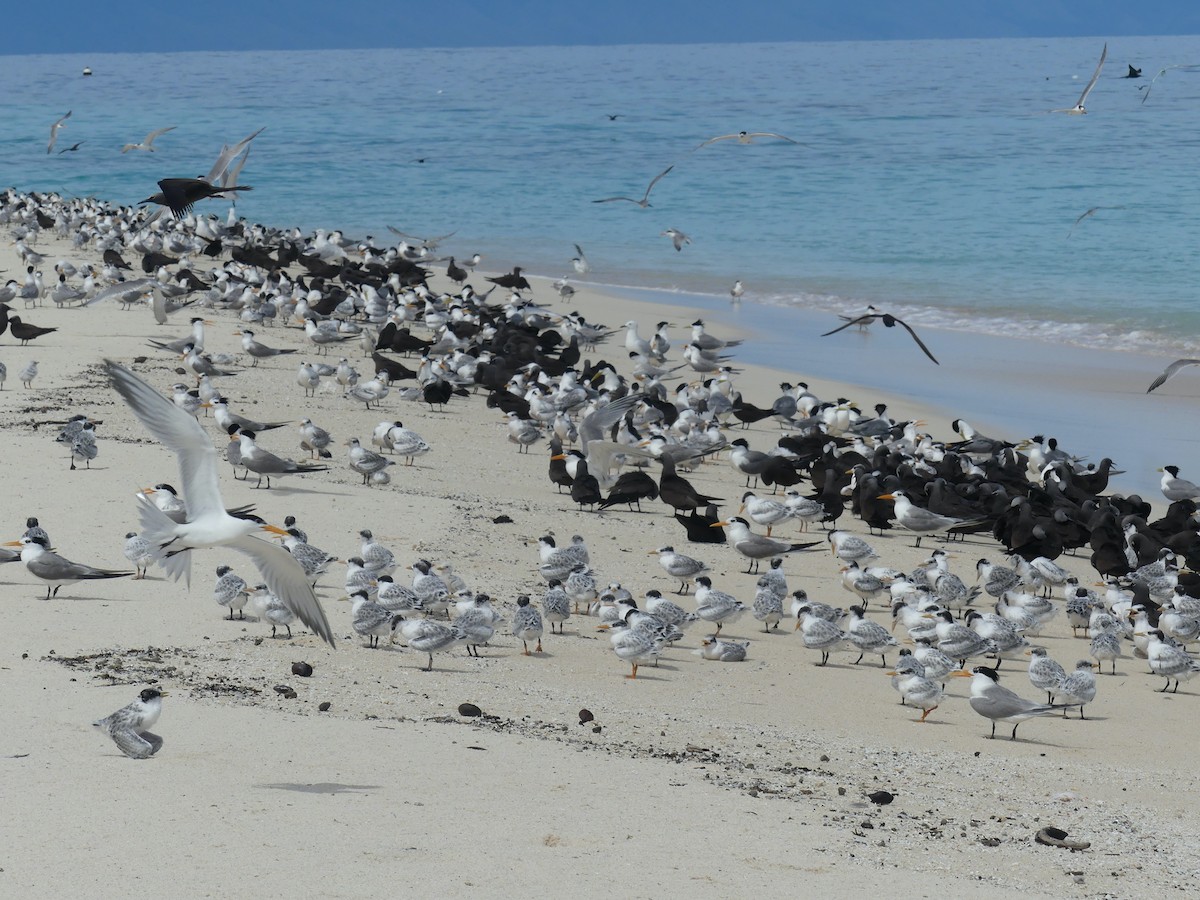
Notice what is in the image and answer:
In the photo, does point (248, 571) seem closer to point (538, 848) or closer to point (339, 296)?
point (538, 848)

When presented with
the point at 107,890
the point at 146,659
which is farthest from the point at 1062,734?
the point at 107,890

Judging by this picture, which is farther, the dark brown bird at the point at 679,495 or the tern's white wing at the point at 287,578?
the dark brown bird at the point at 679,495

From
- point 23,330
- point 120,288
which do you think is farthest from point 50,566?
point 120,288

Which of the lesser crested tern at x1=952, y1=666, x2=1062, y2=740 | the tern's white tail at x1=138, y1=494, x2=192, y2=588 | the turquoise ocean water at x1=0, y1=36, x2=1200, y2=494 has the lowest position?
the lesser crested tern at x1=952, y1=666, x2=1062, y2=740

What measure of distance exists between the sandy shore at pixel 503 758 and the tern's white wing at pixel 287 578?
57 cm

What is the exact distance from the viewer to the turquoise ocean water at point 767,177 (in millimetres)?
32156

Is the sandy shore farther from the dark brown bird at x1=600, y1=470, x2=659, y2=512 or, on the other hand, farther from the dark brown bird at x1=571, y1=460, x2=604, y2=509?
the dark brown bird at x1=600, y1=470, x2=659, y2=512

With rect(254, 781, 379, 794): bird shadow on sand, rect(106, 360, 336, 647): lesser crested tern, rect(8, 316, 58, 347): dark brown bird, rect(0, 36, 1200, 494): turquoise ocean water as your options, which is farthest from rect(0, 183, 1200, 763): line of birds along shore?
rect(0, 36, 1200, 494): turquoise ocean water

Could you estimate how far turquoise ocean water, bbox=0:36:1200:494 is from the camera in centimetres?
3216

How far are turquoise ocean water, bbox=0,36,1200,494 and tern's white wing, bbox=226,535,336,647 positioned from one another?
68.4 ft

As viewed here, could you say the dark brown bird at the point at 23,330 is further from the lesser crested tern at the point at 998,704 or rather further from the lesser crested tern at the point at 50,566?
the lesser crested tern at the point at 998,704

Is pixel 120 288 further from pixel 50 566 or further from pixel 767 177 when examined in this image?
pixel 767 177

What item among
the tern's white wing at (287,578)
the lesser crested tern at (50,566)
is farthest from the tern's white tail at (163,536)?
the lesser crested tern at (50,566)

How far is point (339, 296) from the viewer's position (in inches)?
966
